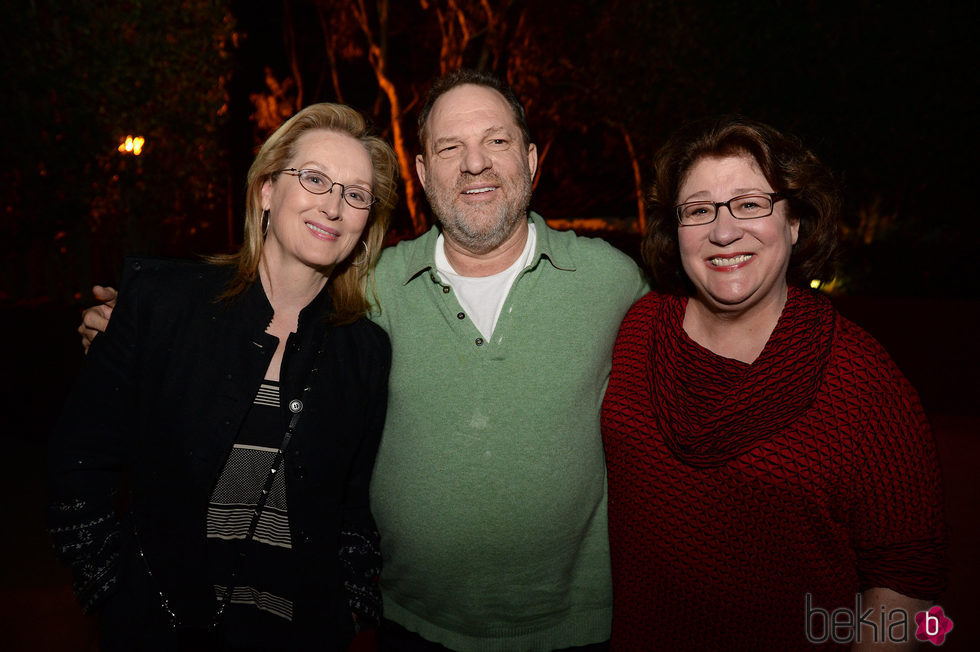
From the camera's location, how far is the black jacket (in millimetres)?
1876

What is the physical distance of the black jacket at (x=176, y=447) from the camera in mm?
1876

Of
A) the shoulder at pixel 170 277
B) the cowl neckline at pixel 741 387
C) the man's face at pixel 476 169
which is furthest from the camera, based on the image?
the man's face at pixel 476 169

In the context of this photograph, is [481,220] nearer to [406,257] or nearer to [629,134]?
[406,257]

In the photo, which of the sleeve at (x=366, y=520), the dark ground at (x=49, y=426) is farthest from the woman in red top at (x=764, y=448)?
the dark ground at (x=49, y=426)

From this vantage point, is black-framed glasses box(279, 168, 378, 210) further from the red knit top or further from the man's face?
the red knit top

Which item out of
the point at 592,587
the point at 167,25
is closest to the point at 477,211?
the point at 592,587

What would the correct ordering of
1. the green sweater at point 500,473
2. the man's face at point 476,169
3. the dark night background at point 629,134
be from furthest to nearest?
the dark night background at point 629,134 < the man's face at point 476,169 < the green sweater at point 500,473

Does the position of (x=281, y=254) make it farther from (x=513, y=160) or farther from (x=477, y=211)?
(x=513, y=160)

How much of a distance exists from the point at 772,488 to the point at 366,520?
4.51 feet

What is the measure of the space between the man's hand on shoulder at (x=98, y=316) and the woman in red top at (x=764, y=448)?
180 cm

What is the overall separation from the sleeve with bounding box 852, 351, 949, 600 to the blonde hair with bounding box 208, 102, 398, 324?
1680mm

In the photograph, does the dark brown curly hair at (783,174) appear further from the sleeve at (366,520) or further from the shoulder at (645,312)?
the sleeve at (366,520)

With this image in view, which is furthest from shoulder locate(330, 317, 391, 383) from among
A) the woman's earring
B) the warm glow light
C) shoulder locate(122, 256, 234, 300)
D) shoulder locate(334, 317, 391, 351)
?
the warm glow light

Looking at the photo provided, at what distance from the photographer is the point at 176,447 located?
189 centimetres
